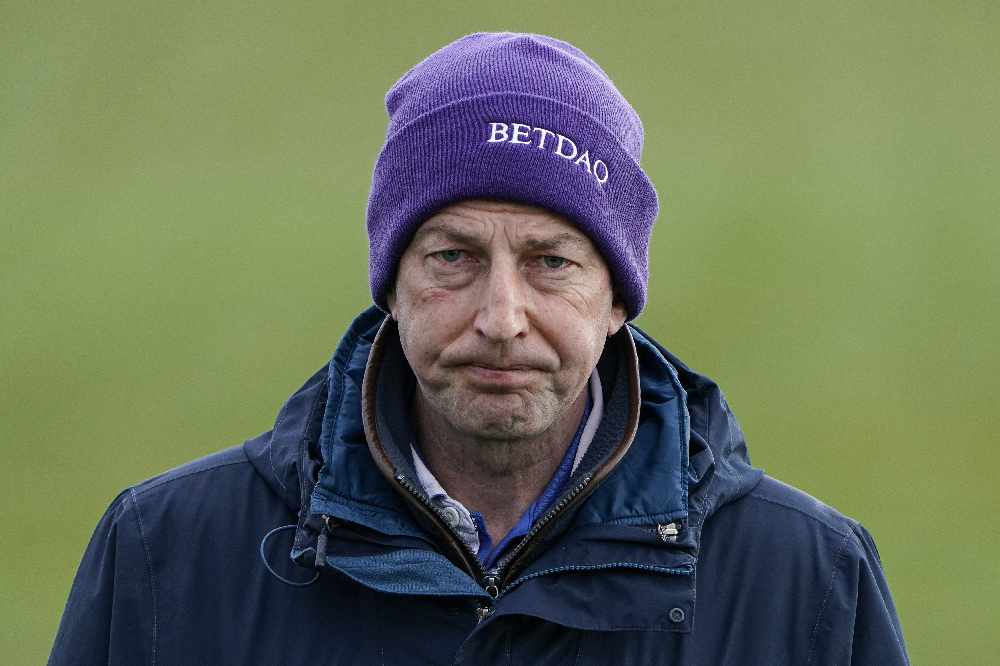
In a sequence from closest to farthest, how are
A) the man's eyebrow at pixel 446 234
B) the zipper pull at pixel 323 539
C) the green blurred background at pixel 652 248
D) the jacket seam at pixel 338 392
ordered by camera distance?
the zipper pull at pixel 323 539 → the man's eyebrow at pixel 446 234 → the jacket seam at pixel 338 392 → the green blurred background at pixel 652 248

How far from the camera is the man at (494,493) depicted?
9.62ft

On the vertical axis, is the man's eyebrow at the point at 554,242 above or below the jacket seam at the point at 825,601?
above

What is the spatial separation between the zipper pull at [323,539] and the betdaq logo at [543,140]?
764 mm

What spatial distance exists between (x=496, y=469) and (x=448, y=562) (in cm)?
28

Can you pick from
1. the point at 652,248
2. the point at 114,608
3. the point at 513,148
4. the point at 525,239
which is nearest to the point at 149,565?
the point at 114,608

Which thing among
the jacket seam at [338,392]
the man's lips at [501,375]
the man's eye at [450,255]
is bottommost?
the jacket seam at [338,392]

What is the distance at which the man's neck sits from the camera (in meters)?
3.13

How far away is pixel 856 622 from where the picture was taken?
310 cm

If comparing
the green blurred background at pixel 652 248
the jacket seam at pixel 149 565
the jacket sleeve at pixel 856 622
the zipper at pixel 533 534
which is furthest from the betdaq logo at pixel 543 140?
the green blurred background at pixel 652 248

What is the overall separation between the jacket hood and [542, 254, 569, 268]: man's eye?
309mm

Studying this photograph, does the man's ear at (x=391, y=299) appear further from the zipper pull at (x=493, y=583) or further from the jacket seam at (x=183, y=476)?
the zipper pull at (x=493, y=583)

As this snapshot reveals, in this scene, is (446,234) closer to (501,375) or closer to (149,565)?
(501,375)

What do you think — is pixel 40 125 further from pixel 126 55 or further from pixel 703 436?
pixel 703 436

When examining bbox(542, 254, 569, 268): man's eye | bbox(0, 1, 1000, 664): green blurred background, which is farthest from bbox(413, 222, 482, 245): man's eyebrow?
bbox(0, 1, 1000, 664): green blurred background
